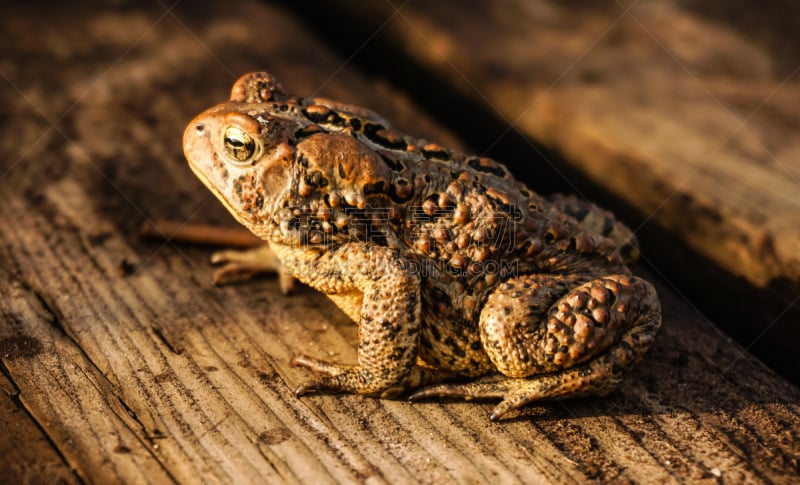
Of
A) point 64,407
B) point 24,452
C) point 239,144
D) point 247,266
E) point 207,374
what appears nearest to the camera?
point 24,452

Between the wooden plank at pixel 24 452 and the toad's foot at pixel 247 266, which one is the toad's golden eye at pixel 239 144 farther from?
the wooden plank at pixel 24 452

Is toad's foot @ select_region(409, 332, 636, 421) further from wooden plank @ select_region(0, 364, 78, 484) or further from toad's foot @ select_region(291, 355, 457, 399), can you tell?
wooden plank @ select_region(0, 364, 78, 484)

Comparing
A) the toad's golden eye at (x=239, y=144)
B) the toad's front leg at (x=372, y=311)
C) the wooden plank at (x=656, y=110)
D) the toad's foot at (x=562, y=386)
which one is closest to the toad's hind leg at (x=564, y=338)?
the toad's foot at (x=562, y=386)

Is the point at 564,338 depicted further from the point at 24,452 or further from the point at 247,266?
the point at 24,452

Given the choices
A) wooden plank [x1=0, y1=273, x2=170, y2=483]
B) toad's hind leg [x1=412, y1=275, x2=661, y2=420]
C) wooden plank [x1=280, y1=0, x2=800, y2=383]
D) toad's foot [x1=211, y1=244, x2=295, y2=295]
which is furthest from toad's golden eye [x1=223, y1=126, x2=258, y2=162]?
wooden plank [x1=280, y1=0, x2=800, y2=383]

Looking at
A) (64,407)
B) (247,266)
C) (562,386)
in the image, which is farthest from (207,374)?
(562,386)

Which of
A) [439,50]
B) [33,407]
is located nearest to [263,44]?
[439,50]

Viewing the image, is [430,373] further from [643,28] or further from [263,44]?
[643,28]
